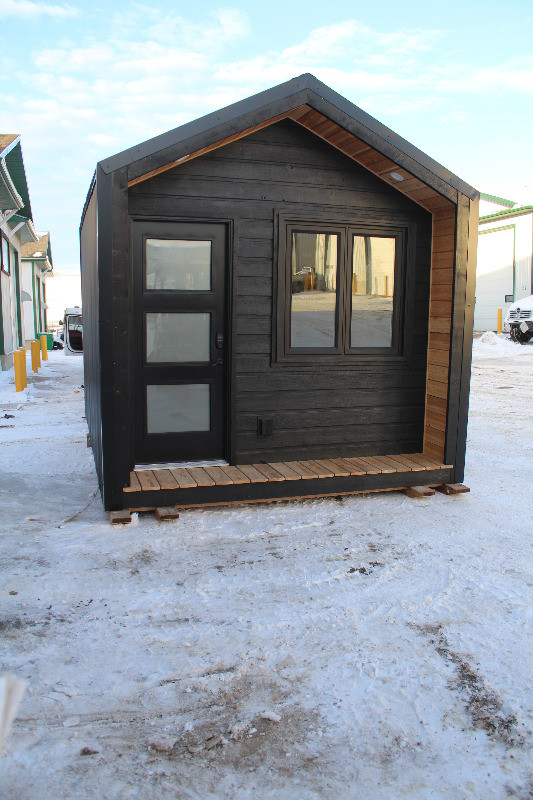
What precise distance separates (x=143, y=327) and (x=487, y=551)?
302 cm

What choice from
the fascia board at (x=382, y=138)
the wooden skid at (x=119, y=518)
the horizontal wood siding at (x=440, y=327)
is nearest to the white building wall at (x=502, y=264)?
the horizontal wood siding at (x=440, y=327)

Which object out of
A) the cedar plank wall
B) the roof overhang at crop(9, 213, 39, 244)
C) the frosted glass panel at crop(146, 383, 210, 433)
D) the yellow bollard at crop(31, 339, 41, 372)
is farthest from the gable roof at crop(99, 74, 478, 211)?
the roof overhang at crop(9, 213, 39, 244)

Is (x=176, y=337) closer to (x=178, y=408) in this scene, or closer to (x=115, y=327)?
(x=178, y=408)

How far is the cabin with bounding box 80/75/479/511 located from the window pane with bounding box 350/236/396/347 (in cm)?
1

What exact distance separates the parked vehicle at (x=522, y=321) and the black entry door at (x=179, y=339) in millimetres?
18546

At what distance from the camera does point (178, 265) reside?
4.99 m

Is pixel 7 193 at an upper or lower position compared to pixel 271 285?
upper

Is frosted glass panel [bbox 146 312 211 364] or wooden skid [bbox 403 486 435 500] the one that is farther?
wooden skid [bbox 403 486 435 500]

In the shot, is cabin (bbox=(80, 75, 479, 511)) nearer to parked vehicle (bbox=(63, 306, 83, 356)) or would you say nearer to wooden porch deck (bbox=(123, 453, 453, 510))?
wooden porch deck (bbox=(123, 453, 453, 510))

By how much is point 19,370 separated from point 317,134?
26.5ft

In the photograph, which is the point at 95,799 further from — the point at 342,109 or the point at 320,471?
the point at 342,109

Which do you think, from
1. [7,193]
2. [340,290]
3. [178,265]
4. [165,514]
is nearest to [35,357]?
[7,193]

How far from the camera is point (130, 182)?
441 cm

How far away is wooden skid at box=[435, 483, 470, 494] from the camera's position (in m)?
5.27
